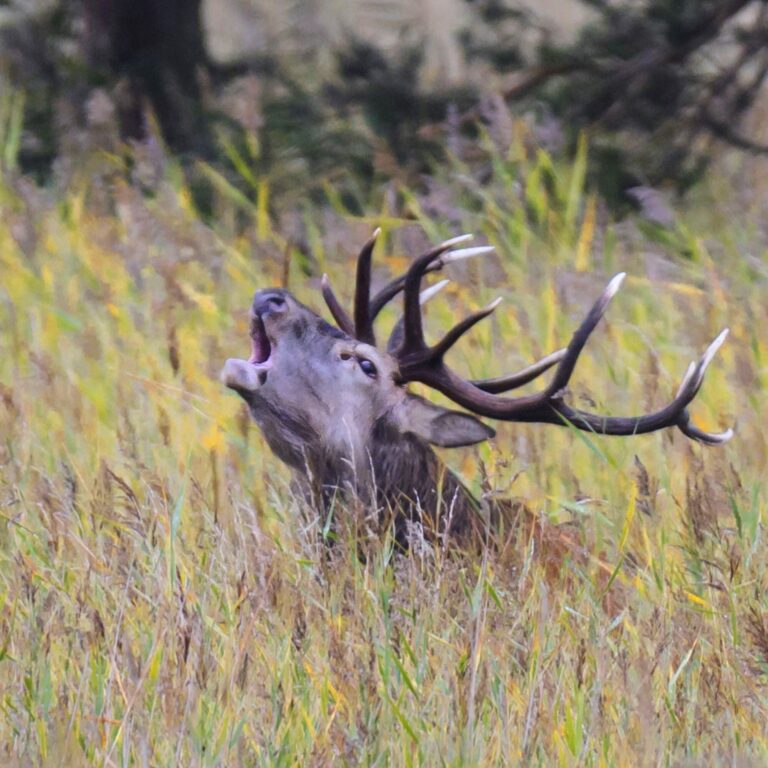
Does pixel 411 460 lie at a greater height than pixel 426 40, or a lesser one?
lesser

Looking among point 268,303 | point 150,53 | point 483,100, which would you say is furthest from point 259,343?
point 150,53

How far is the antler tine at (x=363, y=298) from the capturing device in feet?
14.4

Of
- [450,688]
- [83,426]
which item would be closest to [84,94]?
[83,426]

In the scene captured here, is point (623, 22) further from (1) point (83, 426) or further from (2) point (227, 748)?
(2) point (227, 748)

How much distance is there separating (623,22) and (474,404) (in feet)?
13.3

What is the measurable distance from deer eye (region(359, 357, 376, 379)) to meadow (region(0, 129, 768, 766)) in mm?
356

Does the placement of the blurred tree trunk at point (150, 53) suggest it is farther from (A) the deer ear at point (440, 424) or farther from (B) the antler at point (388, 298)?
(A) the deer ear at point (440, 424)

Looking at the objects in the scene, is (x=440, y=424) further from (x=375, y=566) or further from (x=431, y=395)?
(x=431, y=395)

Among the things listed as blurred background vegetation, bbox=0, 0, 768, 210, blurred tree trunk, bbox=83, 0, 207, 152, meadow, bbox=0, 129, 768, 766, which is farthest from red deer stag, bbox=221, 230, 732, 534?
blurred tree trunk, bbox=83, 0, 207, 152

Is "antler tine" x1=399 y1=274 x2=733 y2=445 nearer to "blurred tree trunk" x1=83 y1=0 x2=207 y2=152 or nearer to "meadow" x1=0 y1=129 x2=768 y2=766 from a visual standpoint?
"meadow" x1=0 y1=129 x2=768 y2=766

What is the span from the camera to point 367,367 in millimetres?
4402

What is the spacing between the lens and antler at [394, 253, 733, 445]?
4102 mm

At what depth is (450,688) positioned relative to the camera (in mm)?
3068

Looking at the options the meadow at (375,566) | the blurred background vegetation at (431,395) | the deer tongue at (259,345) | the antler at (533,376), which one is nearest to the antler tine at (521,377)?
the antler at (533,376)
